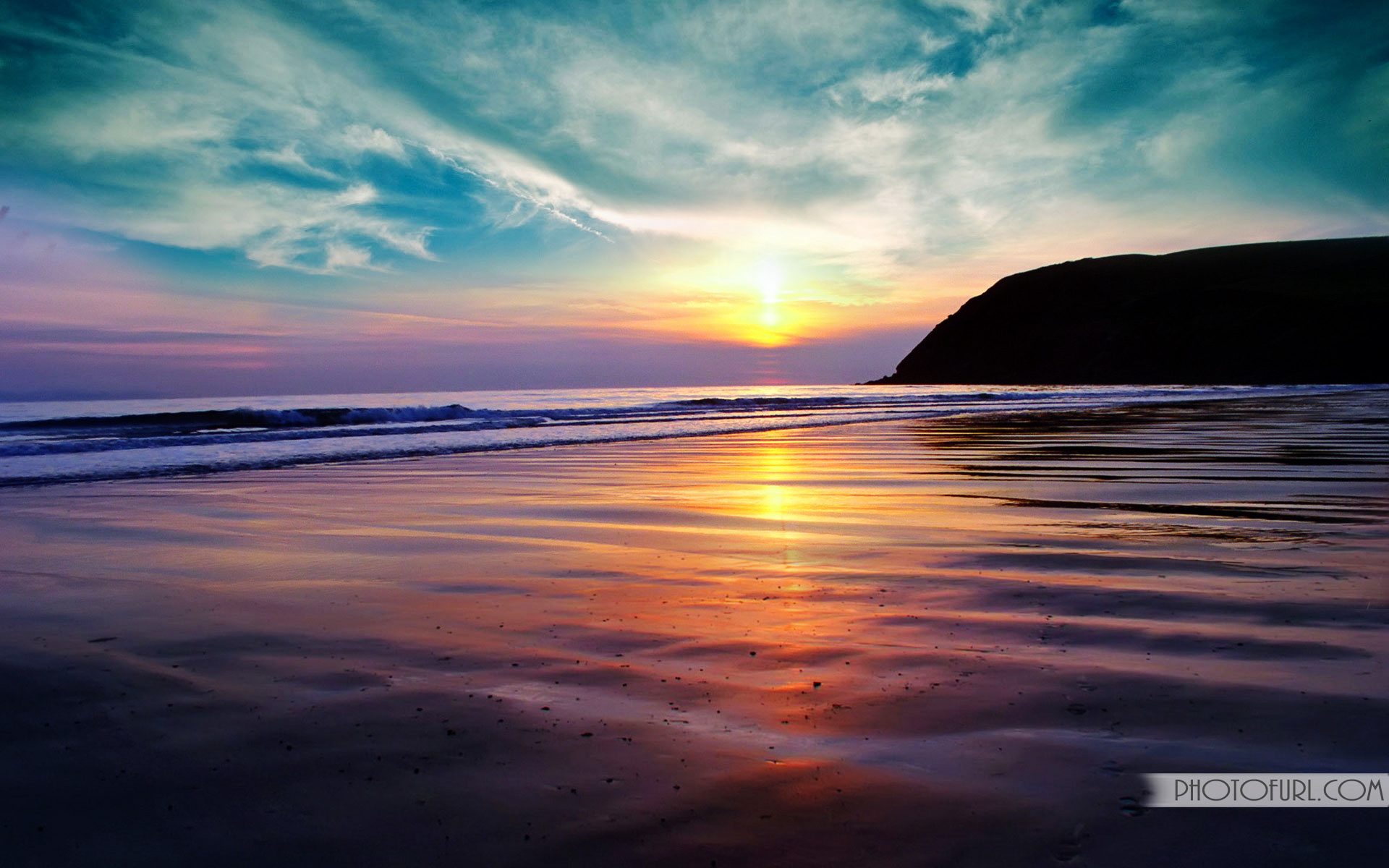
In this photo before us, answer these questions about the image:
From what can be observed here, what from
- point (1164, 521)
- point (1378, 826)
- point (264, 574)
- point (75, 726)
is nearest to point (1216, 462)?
point (1164, 521)

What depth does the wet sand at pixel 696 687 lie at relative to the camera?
1.76 m

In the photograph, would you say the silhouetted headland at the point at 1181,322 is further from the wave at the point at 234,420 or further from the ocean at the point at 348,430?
the wave at the point at 234,420

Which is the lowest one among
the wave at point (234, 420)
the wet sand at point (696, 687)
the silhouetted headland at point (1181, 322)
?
the wet sand at point (696, 687)

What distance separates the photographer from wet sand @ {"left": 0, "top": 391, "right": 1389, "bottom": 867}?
69.2 inches

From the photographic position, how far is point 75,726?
7.90ft

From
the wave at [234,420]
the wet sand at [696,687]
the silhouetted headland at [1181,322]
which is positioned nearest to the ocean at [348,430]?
the wave at [234,420]

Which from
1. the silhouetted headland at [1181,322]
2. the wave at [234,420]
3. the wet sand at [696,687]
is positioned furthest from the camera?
the silhouetted headland at [1181,322]

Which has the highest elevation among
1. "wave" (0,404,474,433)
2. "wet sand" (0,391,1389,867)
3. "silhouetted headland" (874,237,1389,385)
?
"silhouetted headland" (874,237,1389,385)

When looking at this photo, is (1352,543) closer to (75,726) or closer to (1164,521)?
(1164,521)

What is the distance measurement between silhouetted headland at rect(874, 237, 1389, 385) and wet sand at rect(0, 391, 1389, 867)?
9287 cm

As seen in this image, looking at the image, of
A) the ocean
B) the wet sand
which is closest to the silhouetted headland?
the ocean

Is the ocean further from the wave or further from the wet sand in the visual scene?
the wet sand

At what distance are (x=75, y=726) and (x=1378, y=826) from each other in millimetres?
3556

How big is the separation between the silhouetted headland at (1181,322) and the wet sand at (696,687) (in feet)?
305
